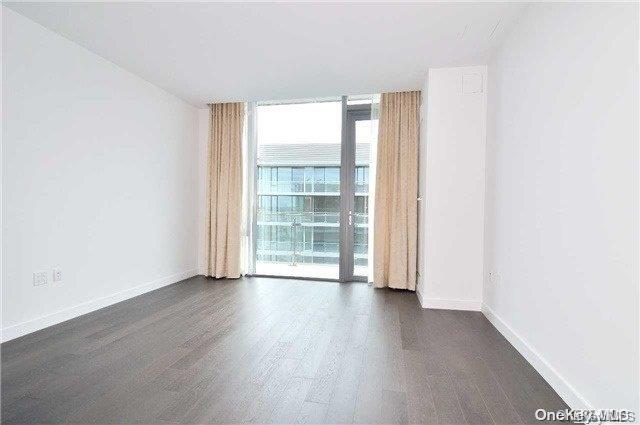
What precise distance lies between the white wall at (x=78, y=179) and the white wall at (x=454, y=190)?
3111mm

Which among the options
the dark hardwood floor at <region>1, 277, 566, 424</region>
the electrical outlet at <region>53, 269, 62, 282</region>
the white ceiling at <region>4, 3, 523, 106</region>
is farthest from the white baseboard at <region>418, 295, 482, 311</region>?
the electrical outlet at <region>53, 269, 62, 282</region>

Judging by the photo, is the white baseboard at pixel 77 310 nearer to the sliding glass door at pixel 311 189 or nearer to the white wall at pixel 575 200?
the sliding glass door at pixel 311 189

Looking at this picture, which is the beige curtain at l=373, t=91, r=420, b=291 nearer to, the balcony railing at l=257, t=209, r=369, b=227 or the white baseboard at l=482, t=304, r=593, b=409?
A: the balcony railing at l=257, t=209, r=369, b=227

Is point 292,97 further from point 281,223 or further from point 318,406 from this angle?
point 318,406

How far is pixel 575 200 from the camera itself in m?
1.59

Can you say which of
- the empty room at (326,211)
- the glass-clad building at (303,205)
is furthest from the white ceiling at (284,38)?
the glass-clad building at (303,205)

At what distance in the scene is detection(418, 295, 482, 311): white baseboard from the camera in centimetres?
316

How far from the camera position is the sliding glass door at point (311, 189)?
4.36 meters

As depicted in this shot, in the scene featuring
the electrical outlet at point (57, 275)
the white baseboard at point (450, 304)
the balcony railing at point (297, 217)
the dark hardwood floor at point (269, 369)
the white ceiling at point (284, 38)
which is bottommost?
the dark hardwood floor at point (269, 369)

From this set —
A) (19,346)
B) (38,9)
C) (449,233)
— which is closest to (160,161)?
(38,9)

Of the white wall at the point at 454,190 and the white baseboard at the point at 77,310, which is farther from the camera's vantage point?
the white wall at the point at 454,190

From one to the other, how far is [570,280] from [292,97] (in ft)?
11.3

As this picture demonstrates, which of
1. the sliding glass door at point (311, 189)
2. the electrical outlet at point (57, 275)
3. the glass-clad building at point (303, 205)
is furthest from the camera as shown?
the glass-clad building at point (303, 205)

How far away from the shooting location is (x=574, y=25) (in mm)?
1646
